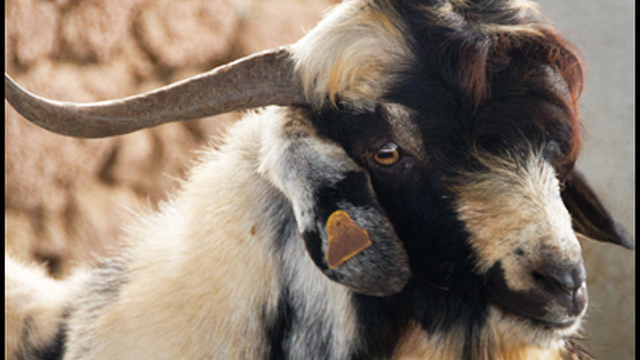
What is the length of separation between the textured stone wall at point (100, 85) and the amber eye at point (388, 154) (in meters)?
1.27

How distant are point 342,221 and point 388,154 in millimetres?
157

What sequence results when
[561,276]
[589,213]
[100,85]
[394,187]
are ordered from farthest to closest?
1. [100,85]
2. [589,213]
3. [394,187]
4. [561,276]

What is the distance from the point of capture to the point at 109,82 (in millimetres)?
2396

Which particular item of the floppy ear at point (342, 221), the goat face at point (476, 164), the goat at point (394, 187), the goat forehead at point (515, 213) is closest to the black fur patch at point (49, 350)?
the goat at point (394, 187)

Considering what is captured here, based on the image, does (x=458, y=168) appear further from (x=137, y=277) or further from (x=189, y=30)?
(x=189, y=30)

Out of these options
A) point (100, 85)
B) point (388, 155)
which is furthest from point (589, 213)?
point (100, 85)

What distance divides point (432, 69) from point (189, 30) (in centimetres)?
162

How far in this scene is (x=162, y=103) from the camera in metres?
1.24

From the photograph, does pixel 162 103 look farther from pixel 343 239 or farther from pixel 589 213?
pixel 589 213

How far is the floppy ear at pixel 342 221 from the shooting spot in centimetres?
119

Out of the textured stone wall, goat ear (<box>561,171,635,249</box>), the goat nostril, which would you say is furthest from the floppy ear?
the textured stone wall

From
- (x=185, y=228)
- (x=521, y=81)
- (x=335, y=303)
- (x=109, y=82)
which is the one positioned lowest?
(x=335, y=303)

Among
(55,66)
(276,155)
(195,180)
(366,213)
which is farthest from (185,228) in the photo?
(55,66)

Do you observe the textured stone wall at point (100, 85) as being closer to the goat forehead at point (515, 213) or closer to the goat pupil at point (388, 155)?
the goat pupil at point (388, 155)
